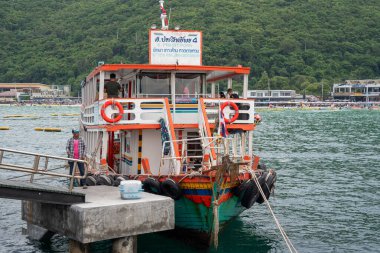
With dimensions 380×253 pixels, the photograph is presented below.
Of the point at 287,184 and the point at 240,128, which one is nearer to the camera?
the point at 240,128

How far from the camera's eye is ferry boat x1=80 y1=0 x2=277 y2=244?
18.5 metres

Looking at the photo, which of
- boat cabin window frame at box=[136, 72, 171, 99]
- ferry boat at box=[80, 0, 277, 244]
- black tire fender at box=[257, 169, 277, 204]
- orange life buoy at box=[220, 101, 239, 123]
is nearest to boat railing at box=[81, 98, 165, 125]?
ferry boat at box=[80, 0, 277, 244]

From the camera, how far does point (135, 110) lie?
66.7 ft

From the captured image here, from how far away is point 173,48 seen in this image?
21828mm

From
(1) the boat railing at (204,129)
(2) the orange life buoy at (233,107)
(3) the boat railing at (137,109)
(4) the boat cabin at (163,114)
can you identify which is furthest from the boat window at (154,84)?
(2) the orange life buoy at (233,107)

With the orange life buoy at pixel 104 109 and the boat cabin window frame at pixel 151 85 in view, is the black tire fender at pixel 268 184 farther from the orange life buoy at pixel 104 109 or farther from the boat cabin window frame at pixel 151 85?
the orange life buoy at pixel 104 109

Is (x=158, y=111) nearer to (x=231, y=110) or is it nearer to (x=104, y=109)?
(x=104, y=109)

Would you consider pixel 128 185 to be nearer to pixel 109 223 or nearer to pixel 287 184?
pixel 109 223

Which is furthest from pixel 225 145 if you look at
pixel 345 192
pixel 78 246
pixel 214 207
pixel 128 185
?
pixel 345 192

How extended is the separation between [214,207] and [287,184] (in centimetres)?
1819

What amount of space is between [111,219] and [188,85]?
8.01 metres

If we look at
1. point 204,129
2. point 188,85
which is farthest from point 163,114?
point 188,85

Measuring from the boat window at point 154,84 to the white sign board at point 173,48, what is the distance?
0.54m

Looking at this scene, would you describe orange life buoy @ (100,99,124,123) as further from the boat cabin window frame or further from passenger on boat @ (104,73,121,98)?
the boat cabin window frame
